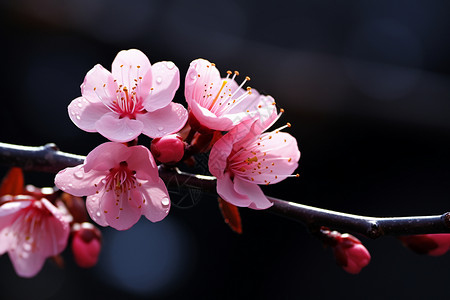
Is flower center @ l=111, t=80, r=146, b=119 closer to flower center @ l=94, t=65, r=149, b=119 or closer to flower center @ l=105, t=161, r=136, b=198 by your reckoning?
flower center @ l=94, t=65, r=149, b=119

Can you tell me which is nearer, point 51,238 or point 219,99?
point 219,99

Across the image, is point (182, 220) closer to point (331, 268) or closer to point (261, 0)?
point (331, 268)

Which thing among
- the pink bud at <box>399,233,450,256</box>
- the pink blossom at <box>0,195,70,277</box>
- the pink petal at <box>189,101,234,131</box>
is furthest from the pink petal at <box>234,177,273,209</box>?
the pink blossom at <box>0,195,70,277</box>

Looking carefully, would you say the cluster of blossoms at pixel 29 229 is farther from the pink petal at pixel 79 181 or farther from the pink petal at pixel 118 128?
the pink petal at pixel 118 128

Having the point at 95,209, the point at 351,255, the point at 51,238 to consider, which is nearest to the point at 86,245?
the point at 51,238

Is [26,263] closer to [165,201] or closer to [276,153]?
[165,201]

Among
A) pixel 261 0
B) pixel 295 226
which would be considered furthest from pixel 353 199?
pixel 261 0
